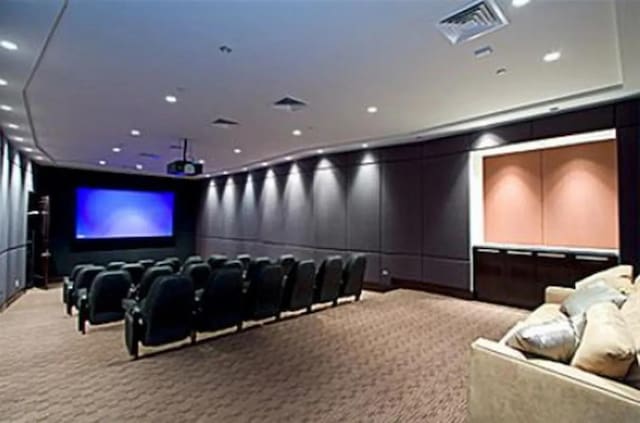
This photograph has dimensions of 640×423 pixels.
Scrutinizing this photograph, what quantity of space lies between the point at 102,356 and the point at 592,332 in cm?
A: 475

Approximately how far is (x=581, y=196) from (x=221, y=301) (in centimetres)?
605

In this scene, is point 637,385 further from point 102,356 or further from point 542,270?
point 542,270

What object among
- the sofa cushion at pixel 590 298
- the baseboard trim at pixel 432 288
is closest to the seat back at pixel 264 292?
the sofa cushion at pixel 590 298

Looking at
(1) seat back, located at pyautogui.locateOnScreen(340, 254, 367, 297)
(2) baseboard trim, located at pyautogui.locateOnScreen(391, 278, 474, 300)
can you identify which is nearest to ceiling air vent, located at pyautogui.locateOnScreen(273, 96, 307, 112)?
(1) seat back, located at pyautogui.locateOnScreen(340, 254, 367, 297)

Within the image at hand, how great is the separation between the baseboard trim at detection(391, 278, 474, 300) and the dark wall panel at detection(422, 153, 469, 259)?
65 cm

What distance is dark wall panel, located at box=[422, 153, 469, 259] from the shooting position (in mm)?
7980

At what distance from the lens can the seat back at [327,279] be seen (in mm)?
6834

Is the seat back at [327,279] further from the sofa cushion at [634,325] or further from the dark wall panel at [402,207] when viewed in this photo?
the sofa cushion at [634,325]

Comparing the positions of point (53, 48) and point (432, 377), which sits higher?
point (53, 48)

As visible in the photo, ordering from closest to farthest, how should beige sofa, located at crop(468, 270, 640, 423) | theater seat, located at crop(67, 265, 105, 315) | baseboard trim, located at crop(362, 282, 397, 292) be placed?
1. beige sofa, located at crop(468, 270, 640, 423)
2. theater seat, located at crop(67, 265, 105, 315)
3. baseboard trim, located at crop(362, 282, 397, 292)

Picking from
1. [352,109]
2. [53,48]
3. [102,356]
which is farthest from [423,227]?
[53,48]

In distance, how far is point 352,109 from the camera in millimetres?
6469

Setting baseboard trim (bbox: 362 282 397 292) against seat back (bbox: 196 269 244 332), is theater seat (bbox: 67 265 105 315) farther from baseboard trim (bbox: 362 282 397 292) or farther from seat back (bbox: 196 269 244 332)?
baseboard trim (bbox: 362 282 397 292)

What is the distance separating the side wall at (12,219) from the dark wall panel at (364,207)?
6990 millimetres
